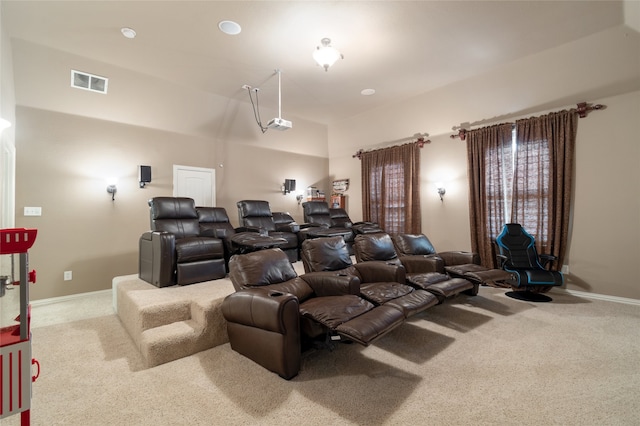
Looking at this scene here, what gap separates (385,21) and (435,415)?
12.7 feet

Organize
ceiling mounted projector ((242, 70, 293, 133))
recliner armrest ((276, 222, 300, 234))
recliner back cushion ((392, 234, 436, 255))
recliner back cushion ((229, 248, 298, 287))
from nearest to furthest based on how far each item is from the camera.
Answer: recliner back cushion ((229, 248, 298, 287)) → recliner back cushion ((392, 234, 436, 255)) → ceiling mounted projector ((242, 70, 293, 133)) → recliner armrest ((276, 222, 300, 234))

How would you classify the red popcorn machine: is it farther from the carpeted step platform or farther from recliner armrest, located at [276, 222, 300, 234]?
recliner armrest, located at [276, 222, 300, 234]

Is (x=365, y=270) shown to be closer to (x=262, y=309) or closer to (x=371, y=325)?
(x=371, y=325)

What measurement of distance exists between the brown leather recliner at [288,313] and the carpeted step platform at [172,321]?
0.25m

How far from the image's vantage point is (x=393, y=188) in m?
5.98

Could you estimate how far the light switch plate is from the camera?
142 inches

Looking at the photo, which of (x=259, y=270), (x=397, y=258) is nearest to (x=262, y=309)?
(x=259, y=270)

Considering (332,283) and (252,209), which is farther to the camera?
(252,209)

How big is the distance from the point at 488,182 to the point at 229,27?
448 centimetres

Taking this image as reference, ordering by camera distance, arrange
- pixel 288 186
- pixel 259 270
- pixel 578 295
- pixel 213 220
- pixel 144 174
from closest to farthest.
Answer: pixel 259 270, pixel 578 295, pixel 144 174, pixel 213 220, pixel 288 186

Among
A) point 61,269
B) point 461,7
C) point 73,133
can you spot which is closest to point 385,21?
point 461,7

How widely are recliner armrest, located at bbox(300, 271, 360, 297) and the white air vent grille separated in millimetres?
4321

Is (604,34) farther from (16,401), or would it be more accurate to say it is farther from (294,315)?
(16,401)

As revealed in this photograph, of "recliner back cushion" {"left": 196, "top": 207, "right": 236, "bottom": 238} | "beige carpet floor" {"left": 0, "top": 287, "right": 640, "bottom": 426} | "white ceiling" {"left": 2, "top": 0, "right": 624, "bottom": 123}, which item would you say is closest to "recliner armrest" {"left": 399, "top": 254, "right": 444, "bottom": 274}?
"beige carpet floor" {"left": 0, "top": 287, "right": 640, "bottom": 426}
